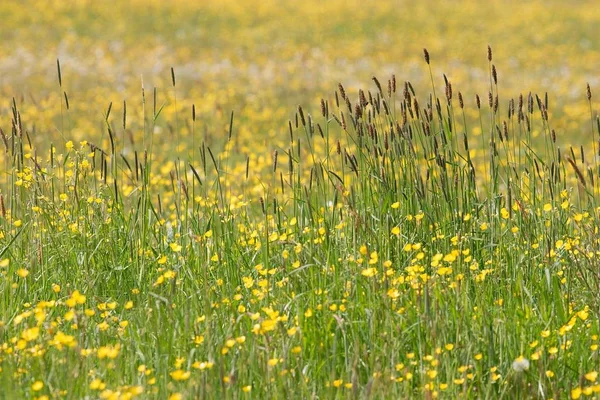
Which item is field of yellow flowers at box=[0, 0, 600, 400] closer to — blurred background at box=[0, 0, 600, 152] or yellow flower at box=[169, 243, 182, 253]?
yellow flower at box=[169, 243, 182, 253]

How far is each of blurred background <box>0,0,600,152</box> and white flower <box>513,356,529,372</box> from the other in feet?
23.1

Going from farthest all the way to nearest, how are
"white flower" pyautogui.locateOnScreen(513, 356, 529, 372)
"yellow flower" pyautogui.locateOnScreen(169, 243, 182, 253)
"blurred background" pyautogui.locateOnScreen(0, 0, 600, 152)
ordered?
"blurred background" pyautogui.locateOnScreen(0, 0, 600, 152) < "yellow flower" pyautogui.locateOnScreen(169, 243, 182, 253) < "white flower" pyautogui.locateOnScreen(513, 356, 529, 372)

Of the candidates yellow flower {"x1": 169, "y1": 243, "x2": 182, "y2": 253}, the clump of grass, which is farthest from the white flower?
yellow flower {"x1": 169, "y1": 243, "x2": 182, "y2": 253}

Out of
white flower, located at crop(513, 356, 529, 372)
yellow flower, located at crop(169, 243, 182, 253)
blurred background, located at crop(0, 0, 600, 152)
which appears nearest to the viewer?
white flower, located at crop(513, 356, 529, 372)

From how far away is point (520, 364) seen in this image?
3.17 m

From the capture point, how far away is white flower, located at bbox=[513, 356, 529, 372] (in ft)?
10.3

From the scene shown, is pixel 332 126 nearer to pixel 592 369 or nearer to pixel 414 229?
pixel 414 229

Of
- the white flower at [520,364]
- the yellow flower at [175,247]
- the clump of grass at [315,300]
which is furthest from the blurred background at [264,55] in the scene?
the white flower at [520,364]

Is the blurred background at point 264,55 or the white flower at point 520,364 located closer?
the white flower at point 520,364

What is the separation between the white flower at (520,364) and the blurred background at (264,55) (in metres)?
7.05

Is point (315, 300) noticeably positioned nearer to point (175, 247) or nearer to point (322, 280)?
point (322, 280)

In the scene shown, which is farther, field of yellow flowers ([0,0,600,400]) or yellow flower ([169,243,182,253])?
yellow flower ([169,243,182,253])

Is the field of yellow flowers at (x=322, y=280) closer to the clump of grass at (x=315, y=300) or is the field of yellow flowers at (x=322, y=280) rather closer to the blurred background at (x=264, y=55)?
the clump of grass at (x=315, y=300)

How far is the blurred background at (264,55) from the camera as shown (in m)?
12.5
